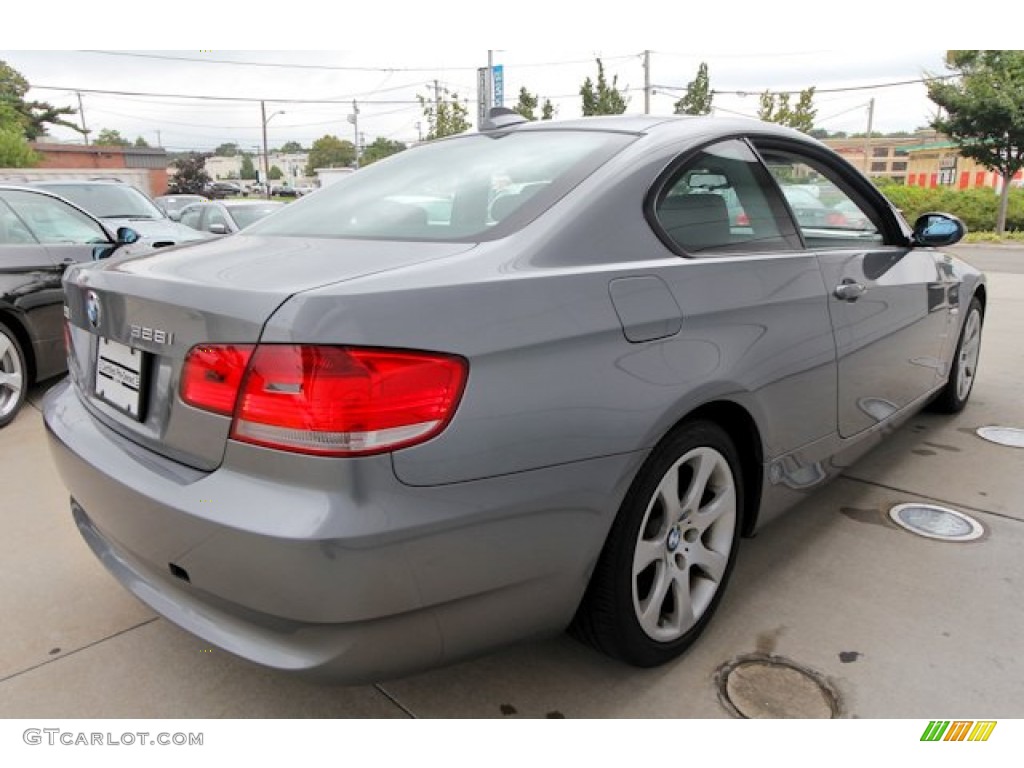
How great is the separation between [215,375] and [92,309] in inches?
26.2

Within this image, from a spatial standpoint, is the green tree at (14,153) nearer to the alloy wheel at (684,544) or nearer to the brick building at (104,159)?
the brick building at (104,159)

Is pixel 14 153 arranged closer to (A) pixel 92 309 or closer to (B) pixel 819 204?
(A) pixel 92 309

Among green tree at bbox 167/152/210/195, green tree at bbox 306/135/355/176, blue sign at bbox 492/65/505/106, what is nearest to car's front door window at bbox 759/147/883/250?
blue sign at bbox 492/65/505/106

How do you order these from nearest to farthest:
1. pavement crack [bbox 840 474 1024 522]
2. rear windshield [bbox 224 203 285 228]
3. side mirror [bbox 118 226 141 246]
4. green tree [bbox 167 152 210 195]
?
pavement crack [bbox 840 474 1024 522] < side mirror [bbox 118 226 141 246] < rear windshield [bbox 224 203 285 228] < green tree [bbox 167 152 210 195]

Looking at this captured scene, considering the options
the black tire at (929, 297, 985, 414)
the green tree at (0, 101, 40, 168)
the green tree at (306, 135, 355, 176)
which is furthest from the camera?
the green tree at (306, 135, 355, 176)

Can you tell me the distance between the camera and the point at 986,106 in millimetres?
19734

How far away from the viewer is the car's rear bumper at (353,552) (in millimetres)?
1432

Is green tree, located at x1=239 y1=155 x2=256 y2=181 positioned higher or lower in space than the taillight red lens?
higher

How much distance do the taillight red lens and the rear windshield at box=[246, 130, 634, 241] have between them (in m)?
0.62

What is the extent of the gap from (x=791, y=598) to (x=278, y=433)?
184 cm

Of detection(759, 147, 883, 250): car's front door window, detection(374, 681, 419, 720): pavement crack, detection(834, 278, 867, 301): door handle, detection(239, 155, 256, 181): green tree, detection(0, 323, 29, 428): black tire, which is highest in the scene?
detection(239, 155, 256, 181): green tree

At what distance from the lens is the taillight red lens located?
150cm

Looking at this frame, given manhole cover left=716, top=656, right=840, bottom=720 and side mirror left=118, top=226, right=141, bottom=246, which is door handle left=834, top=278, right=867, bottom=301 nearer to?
manhole cover left=716, top=656, right=840, bottom=720

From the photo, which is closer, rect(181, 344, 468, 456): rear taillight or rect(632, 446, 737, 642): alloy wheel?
rect(181, 344, 468, 456): rear taillight
